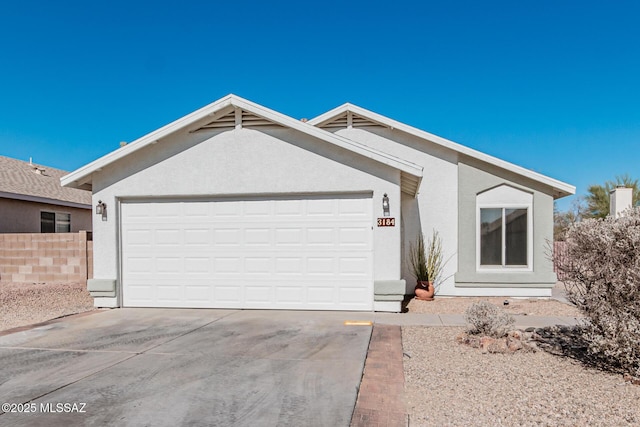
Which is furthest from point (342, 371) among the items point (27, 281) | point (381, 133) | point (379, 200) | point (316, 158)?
point (27, 281)

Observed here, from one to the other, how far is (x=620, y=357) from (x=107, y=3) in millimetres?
14829

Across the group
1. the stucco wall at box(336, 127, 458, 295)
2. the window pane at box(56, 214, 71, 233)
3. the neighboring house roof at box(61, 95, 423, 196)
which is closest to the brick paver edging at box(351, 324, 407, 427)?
the neighboring house roof at box(61, 95, 423, 196)

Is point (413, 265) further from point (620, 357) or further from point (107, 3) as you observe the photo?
point (107, 3)

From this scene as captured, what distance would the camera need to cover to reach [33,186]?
17109 mm

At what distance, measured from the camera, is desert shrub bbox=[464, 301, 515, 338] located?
250 inches

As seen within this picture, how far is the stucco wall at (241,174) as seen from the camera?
28.7 ft

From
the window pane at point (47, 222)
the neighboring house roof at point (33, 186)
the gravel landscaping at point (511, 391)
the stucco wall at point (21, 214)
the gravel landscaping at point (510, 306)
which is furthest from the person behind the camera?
the window pane at point (47, 222)

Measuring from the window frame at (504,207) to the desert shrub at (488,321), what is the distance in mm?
4623

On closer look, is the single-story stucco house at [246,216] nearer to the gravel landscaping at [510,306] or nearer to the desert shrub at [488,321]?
the gravel landscaping at [510,306]

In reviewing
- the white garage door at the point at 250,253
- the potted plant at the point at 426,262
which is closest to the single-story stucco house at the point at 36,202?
the white garage door at the point at 250,253

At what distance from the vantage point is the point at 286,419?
3812mm

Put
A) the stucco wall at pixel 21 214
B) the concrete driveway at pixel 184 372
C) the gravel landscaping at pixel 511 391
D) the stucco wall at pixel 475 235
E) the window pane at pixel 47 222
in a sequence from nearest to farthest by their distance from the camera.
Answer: the gravel landscaping at pixel 511 391
the concrete driveway at pixel 184 372
the stucco wall at pixel 475 235
the stucco wall at pixel 21 214
the window pane at pixel 47 222

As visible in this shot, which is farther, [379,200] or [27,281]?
[27,281]

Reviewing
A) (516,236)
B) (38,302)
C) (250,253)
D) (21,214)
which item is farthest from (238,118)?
(21,214)
